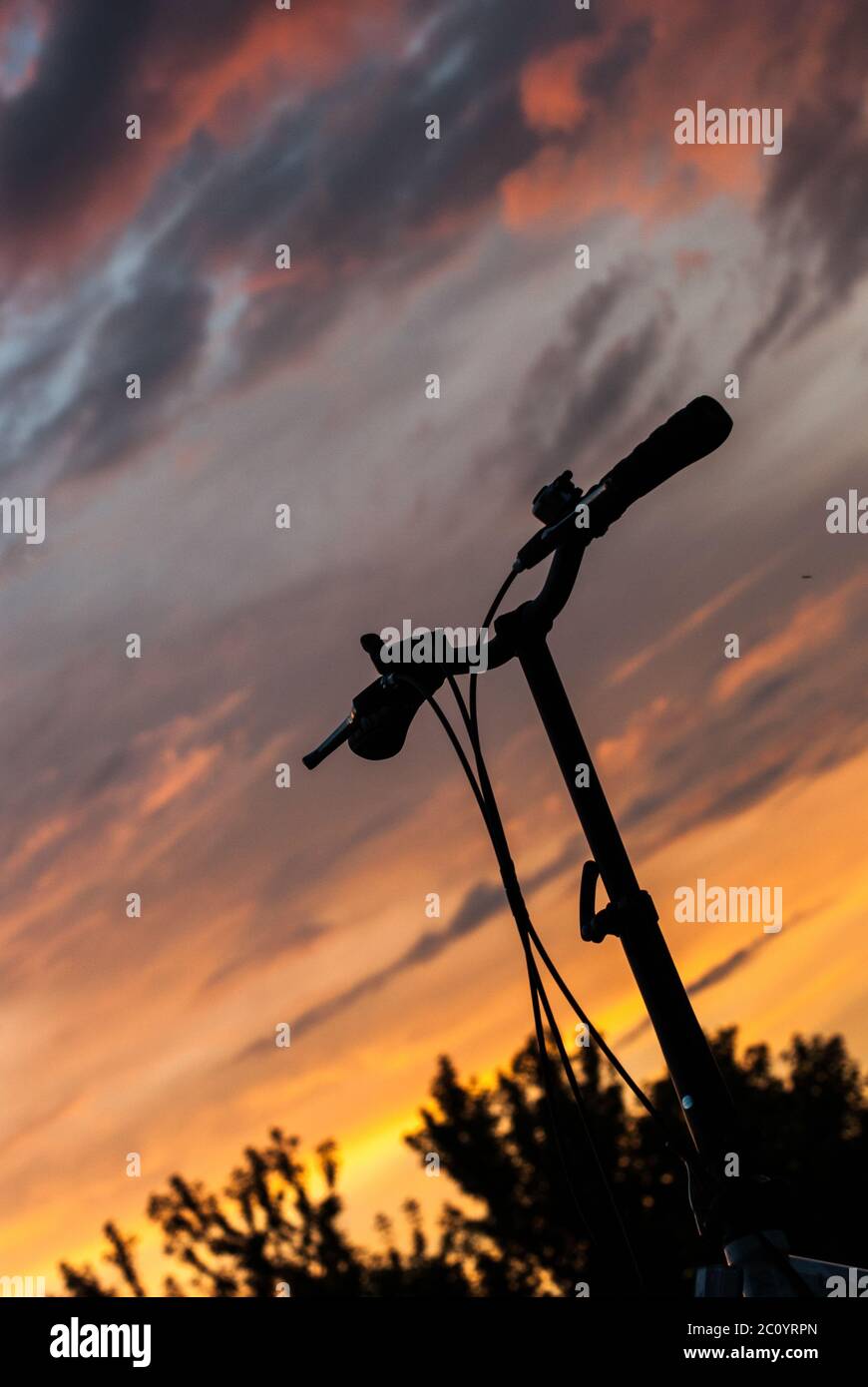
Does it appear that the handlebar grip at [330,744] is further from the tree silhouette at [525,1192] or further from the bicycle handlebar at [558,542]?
the tree silhouette at [525,1192]

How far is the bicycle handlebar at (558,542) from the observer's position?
121 inches

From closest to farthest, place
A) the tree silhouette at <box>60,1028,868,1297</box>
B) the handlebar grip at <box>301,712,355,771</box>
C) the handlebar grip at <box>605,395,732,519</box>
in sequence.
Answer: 1. the handlebar grip at <box>605,395,732,519</box>
2. the handlebar grip at <box>301,712,355,771</box>
3. the tree silhouette at <box>60,1028,868,1297</box>

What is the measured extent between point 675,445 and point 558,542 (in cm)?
47

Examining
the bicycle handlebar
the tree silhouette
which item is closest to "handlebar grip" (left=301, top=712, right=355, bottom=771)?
the bicycle handlebar

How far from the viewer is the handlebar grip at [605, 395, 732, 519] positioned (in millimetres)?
3062

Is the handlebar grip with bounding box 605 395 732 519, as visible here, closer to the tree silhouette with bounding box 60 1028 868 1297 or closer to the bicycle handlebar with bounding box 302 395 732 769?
the bicycle handlebar with bounding box 302 395 732 769

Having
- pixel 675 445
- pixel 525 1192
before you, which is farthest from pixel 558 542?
pixel 525 1192

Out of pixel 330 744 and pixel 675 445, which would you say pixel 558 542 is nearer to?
pixel 675 445

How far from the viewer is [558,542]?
3.40 meters

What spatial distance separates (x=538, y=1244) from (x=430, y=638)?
113 ft

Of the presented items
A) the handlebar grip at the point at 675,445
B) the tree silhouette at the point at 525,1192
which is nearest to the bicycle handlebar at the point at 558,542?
the handlebar grip at the point at 675,445

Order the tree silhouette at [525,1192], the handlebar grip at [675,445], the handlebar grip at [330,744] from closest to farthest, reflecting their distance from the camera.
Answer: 1. the handlebar grip at [675,445]
2. the handlebar grip at [330,744]
3. the tree silhouette at [525,1192]
